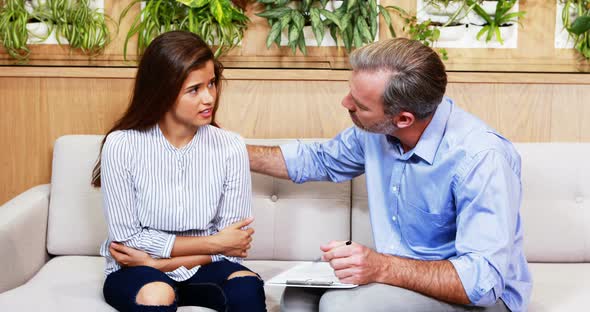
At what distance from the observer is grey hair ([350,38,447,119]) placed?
175 centimetres

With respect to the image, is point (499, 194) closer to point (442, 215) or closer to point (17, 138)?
point (442, 215)

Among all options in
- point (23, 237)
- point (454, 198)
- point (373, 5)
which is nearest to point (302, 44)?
point (373, 5)

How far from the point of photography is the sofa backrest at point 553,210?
229 cm

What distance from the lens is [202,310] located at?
186 cm

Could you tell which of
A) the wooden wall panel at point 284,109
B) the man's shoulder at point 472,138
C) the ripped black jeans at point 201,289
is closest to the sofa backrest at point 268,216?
the wooden wall panel at point 284,109

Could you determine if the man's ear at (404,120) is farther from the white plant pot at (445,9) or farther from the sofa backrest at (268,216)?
the white plant pot at (445,9)

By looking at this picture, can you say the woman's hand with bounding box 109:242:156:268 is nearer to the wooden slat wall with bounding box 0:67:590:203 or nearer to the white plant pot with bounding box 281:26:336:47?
the wooden slat wall with bounding box 0:67:590:203

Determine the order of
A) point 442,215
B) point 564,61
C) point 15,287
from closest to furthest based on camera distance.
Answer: point 442,215 < point 15,287 < point 564,61

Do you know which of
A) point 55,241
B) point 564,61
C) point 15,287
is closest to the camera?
point 15,287

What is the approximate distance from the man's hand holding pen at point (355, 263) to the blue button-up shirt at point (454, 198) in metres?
0.18

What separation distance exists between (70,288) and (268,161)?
25.9 inches

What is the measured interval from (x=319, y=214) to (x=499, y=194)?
2.45 ft

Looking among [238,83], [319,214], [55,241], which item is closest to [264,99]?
[238,83]

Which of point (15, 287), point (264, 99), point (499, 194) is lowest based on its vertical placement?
point (15, 287)
